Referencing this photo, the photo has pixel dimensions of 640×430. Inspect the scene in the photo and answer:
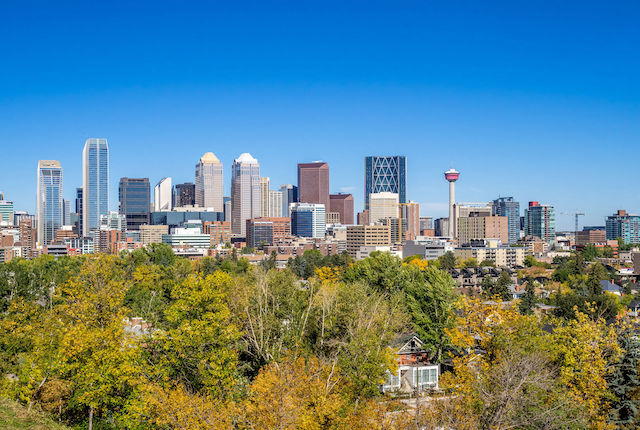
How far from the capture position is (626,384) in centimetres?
2356

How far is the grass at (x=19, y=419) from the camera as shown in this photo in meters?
16.4

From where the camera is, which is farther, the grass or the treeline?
the treeline

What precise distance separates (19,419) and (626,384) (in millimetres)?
21704

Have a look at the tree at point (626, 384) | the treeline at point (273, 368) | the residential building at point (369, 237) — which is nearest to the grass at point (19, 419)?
the treeline at point (273, 368)

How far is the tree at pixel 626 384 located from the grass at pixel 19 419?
2005 centimetres

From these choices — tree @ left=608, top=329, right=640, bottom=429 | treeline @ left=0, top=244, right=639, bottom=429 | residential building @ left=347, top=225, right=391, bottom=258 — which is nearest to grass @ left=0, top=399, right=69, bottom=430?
treeline @ left=0, top=244, right=639, bottom=429

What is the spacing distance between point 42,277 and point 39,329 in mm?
39975

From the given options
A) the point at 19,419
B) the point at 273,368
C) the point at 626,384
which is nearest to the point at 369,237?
the point at 626,384

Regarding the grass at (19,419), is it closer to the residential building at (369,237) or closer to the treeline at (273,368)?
the treeline at (273,368)

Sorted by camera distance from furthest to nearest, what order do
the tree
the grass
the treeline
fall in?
the tree
the treeline
the grass

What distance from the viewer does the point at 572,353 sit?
2377 centimetres

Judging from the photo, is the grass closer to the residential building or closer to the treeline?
the treeline

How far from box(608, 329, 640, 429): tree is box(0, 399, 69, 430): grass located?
65.8 feet

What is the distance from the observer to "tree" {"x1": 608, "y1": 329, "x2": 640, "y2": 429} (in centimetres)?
2309
